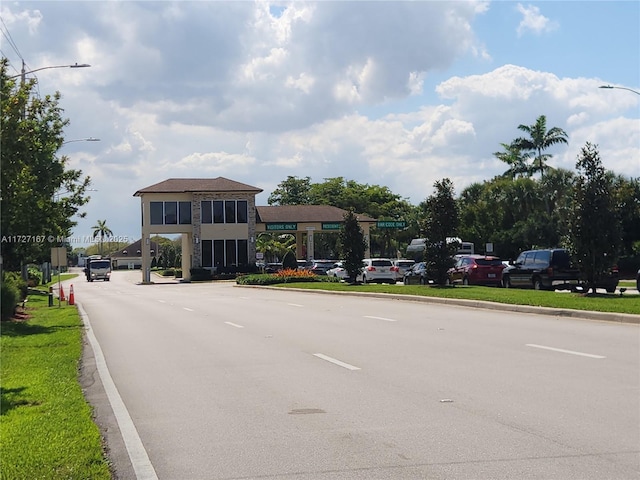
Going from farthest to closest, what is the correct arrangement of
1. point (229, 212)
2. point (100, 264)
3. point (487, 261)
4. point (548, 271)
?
point (100, 264), point (229, 212), point (487, 261), point (548, 271)

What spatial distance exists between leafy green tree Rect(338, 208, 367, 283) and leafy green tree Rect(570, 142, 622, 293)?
17655 mm

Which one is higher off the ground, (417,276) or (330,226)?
(330,226)

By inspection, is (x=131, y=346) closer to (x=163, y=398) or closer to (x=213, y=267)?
(x=163, y=398)

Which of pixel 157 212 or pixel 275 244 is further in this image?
pixel 275 244

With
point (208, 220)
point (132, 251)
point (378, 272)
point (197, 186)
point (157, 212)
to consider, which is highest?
point (197, 186)

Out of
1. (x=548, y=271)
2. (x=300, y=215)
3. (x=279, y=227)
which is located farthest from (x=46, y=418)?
(x=300, y=215)

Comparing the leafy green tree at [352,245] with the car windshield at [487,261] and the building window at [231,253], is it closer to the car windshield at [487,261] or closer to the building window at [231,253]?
the car windshield at [487,261]

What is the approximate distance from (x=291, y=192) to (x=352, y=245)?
239 ft

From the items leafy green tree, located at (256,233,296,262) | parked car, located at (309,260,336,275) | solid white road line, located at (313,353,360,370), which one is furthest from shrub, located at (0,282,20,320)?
leafy green tree, located at (256,233,296,262)

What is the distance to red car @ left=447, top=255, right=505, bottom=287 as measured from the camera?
117ft

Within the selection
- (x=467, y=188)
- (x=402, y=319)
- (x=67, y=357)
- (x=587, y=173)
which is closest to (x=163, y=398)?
(x=67, y=357)

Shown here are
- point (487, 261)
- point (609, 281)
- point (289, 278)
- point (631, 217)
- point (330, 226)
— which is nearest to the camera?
point (609, 281)

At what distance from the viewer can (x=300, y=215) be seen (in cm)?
7262

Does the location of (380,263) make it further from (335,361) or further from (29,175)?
(335,361)
